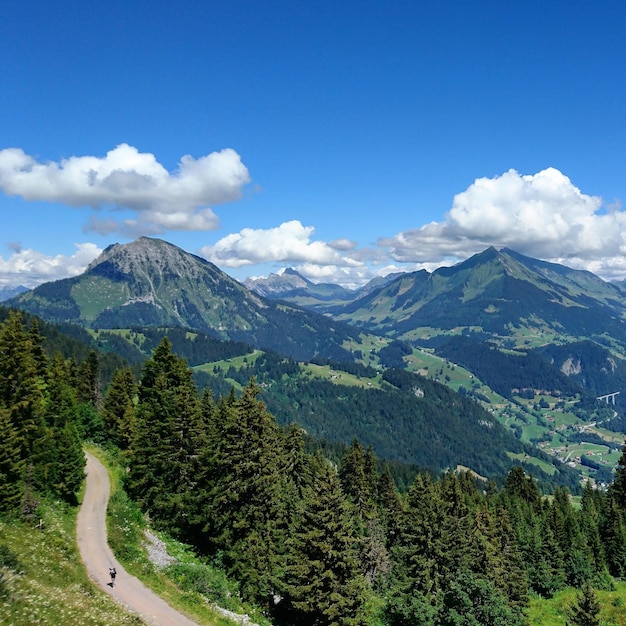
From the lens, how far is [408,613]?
38625mm

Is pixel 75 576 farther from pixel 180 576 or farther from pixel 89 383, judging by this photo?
pixel 89 383

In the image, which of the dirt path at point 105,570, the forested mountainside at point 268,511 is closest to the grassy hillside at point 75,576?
the dirt path at point 105,570

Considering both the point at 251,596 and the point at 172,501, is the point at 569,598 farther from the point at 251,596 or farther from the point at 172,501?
the point at 172,501

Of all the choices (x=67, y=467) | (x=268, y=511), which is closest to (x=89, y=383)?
(x=67, y=467)

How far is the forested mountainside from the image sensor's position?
1328 inches

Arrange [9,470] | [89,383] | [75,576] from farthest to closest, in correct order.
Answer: [89,383] → [9,470] → [75,576]

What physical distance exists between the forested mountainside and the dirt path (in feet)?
11.1

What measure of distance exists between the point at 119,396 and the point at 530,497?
88.4 meters

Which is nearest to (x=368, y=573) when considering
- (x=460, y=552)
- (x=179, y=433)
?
(x=460, y=552)

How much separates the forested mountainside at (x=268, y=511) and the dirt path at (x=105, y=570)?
11.1 feet

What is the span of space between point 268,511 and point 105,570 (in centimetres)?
1261

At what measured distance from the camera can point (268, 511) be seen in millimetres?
37312

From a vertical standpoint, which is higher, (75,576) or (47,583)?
(47,583)

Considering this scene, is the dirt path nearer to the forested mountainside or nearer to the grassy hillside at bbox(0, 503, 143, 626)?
the grassy hillside at bbox(0, 503, 143, 626)
